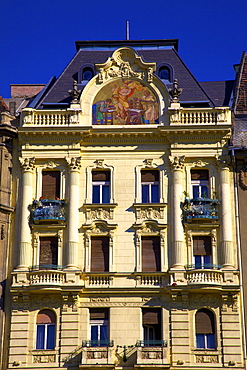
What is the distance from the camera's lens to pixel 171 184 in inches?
1661

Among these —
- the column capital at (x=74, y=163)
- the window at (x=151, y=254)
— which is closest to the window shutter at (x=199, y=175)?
the window at (x=151, y=254)

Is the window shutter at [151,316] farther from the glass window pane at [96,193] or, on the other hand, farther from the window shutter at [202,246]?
the glass window pane at [96,193]

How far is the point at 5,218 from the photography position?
41.9 meters

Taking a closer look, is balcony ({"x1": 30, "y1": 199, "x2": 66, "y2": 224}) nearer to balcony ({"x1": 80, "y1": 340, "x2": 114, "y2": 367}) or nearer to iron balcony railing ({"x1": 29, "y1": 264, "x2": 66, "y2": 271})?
iron balcony railing ({"x1": 29, "y1": 264, "x2": 66, "y2": 271})

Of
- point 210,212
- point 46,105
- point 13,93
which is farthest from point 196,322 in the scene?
point 13,93

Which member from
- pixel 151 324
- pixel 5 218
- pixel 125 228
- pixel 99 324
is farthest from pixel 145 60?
pixel 99 324

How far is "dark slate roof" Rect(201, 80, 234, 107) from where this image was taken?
47.0 meters

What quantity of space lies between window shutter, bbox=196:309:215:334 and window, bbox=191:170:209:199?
257 inches

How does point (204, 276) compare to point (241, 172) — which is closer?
point (204, 276)

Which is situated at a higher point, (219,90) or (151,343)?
(219,90)

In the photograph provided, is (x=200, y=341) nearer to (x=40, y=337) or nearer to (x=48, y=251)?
(x=40, y=337)

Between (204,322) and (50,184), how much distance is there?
11.5 metres

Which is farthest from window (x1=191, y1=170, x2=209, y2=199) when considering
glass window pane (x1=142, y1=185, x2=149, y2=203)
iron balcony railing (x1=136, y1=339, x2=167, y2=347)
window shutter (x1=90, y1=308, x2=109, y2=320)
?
iron balcony railing (x1=136, y1=339, x2=167, y2=347)

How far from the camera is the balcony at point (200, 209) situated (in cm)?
4103
